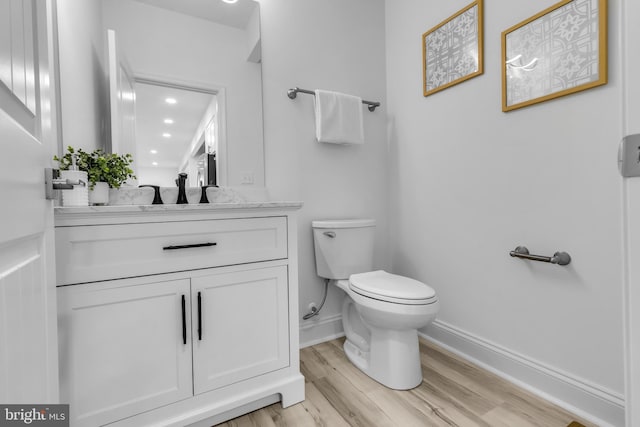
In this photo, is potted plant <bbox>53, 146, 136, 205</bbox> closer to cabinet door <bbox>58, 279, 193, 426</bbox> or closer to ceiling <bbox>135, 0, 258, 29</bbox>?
cabinet door <bbox>58, 279, 193, 426</bbox>

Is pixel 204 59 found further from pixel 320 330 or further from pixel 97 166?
pixel 320 330

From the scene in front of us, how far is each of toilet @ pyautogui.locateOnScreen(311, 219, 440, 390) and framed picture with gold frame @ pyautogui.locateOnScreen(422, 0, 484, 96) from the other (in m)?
0.95

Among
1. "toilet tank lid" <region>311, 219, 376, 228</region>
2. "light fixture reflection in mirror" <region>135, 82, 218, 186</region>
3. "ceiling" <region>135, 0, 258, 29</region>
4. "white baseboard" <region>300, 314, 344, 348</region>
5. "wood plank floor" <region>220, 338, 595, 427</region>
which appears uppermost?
"ceiling" <region>135, 0, 258, 29</region>

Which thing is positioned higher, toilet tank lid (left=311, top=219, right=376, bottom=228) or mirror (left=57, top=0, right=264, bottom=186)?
mirror (left=57, top=0, right=264, bottom=186)

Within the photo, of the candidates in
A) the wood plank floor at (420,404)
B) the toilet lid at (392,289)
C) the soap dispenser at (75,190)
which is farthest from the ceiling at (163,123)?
the wood plank floor at (420,404)

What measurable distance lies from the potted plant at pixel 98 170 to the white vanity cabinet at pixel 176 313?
29cm

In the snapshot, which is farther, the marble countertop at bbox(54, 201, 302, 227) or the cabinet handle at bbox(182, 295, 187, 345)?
the cabinet handle at bbox(182, 295, 187, 345)

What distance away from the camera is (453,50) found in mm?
1712

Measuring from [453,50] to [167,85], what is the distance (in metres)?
1.58

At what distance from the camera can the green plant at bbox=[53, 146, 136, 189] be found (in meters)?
1.11

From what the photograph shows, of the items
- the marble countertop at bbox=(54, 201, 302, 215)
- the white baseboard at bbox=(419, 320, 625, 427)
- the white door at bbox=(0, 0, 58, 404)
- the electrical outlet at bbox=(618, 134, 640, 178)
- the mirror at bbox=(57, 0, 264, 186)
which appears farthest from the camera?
the mirror at bbox=(57, 0, 264, 186)

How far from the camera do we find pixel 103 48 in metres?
1.38

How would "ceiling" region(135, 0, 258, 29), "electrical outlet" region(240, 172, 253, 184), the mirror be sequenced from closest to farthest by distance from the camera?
the mirror
"ceiling" region(135, 0, 258, 29)
"electrical outlet" region(240, 172, 253, 184)

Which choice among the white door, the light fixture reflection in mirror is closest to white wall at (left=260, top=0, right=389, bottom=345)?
the light fixture reflection in mirror
